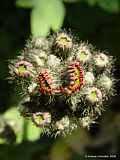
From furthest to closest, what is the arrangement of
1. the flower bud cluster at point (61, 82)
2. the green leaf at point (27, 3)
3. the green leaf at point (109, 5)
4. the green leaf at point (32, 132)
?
the green leaf at point (109, 5) < the green leaf at point (27, 3) < the green leaf at point (32, 132) < the flower bud cluster at point (61, 82)

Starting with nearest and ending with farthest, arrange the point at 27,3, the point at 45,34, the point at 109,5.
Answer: the point at 45,34, the point at 27,3, the point at 109,5

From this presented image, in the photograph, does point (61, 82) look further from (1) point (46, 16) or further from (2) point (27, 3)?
(2) point (27, 3)

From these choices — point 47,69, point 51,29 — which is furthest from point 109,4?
point 47,69

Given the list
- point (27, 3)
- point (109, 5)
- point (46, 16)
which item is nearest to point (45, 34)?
point (46, 16)

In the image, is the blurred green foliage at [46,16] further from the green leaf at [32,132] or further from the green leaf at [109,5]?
the green leaf at [32,132]

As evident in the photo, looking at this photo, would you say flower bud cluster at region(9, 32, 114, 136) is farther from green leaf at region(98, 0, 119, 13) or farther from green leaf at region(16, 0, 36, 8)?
green leaf at region(98, 0, 119, 13)

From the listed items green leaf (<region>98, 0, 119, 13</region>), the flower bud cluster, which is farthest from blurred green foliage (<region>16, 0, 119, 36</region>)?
the flower bud cluster

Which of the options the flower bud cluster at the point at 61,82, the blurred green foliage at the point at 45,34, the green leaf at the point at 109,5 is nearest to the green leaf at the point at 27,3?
the blurred green foliage at the point at 45,34
